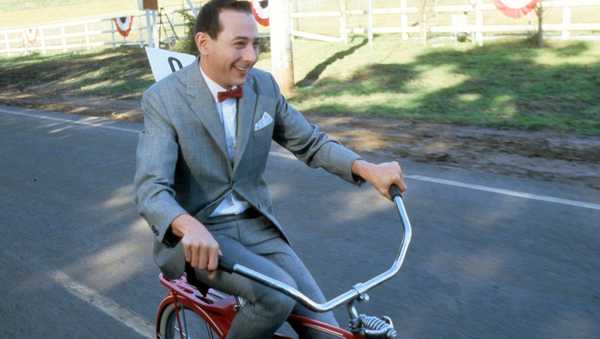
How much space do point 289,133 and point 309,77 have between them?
558 inches

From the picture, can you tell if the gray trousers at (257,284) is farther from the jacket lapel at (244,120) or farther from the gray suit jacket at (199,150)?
the jacket lapel at (244,120)

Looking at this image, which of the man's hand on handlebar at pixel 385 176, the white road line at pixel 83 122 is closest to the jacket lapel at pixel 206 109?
the man's hand on handlebar at pixel 385 176

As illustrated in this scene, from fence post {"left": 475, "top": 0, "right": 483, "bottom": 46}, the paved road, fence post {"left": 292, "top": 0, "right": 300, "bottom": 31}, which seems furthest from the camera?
fence post {"left": 292, "top": 0, "right": 300, "bottom": 31}

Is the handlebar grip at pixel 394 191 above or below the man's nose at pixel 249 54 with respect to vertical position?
below

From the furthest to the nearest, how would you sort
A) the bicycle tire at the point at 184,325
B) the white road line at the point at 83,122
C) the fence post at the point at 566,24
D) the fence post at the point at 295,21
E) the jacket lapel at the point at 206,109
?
1. the fence post at the point at 295,21
2. the fence post at the point at 566,24
3. the white road line at the point at 83,122
4. the bicycle tire at the point at 184,325
5. the jacket lapel at the point at 206,109

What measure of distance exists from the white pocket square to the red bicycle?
1.95 feet

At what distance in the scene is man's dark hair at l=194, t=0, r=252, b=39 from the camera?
291 centimetres

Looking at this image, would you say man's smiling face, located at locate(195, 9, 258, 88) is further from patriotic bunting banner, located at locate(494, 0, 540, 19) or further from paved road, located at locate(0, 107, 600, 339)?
patriotic bunting banner, located at locate(494, 0, 540, 19)

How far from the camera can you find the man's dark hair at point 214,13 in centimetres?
291

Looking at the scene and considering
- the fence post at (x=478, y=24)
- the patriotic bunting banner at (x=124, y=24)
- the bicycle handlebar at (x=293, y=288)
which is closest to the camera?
the bicycle handlebar at (x=293, y=288)

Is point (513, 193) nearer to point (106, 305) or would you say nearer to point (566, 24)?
point (106, 305)

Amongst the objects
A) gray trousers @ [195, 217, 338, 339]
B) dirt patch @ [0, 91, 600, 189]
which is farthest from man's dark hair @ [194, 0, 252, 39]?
dirt patch @ [0, 91, 600, 189]

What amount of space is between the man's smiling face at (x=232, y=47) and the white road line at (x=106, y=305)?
2.23 metres

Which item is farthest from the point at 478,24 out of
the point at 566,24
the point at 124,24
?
the point at 124,24
